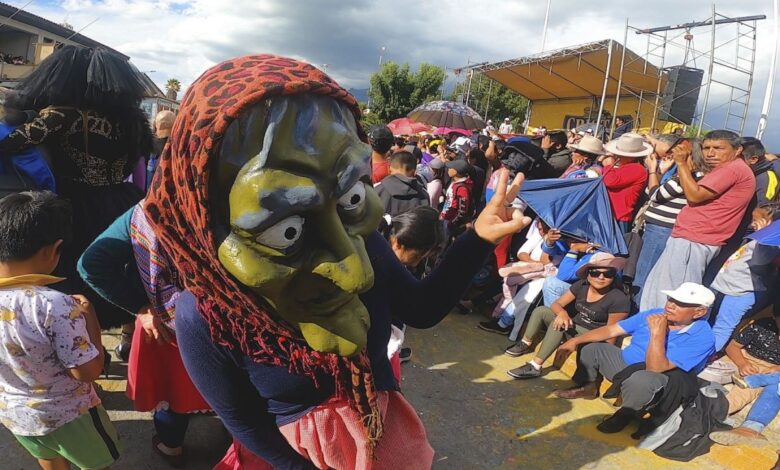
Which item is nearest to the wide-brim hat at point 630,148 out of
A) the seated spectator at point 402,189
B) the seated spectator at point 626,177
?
the seated spectator at point 626,177

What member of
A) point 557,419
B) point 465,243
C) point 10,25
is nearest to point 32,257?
point 465,243

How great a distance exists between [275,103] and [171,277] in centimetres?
105

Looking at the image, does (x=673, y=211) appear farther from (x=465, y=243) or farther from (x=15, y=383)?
(x=15, y=383)

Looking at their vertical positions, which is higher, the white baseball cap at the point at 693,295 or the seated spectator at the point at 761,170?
the seated spectator at the point at 761,170

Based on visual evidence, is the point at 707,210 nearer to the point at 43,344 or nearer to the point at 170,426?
the point at 170,426

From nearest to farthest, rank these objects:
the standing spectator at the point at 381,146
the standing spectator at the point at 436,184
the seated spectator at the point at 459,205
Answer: the standing spectator at the point at 381,146
the seated spectator at the point at 459,205
the standing spectator at the point at 436,184

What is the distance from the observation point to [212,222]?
0.89m

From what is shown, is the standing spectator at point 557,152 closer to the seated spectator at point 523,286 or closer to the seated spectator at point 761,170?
the seated spectator at point 523,286

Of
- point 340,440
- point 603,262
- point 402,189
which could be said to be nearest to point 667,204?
point 603,262

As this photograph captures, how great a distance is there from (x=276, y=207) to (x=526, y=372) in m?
3.46

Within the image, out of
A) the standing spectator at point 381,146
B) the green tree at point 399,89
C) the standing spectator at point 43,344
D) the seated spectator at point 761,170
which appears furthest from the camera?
the green tree at point 399,89

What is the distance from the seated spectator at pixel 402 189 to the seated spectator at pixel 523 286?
1.32m

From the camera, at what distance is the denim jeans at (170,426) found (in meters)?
2.23

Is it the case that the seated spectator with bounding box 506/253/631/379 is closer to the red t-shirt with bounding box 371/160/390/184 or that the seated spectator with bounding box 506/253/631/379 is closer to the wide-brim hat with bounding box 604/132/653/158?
the wide-brim hat with bounding box 604/132/653/158
